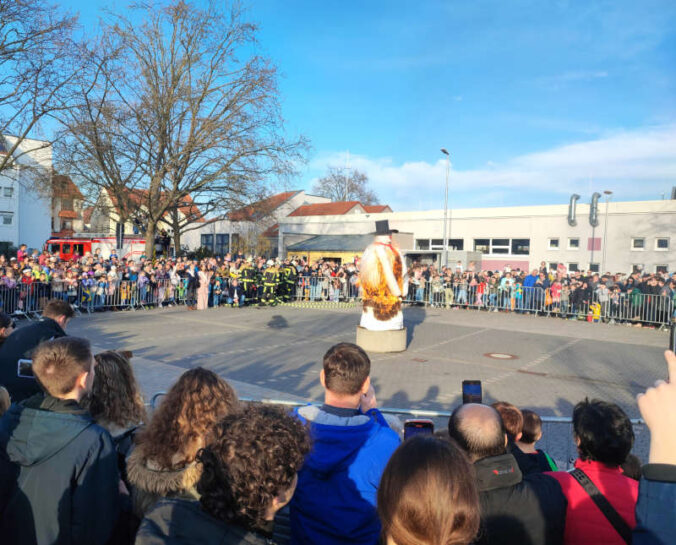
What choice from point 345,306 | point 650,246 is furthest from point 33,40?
point 650,246

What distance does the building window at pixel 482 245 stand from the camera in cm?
3396

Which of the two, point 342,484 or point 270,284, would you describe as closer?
point 342,484

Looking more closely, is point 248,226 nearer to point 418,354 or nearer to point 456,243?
point 456,243

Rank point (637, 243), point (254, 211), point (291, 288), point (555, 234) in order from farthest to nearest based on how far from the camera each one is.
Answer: point (555, 234)
point (637, 243)
point (254, 211)
point (291, 288)

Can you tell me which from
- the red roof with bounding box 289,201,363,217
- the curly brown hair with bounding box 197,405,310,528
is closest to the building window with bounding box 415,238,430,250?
the red roof with bounding box 289,201,363,217

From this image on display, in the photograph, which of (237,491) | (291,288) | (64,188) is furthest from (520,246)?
(237,491)

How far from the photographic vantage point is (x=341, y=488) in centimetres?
247

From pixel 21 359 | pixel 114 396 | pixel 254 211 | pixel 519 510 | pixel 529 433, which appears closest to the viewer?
pixel 519 510

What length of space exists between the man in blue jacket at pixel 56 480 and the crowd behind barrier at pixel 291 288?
14.4m

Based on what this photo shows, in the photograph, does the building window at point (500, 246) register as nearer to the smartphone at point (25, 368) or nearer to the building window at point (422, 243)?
the building window at point (422, 243)

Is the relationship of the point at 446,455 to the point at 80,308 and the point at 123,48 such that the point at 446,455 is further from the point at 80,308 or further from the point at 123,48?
the point at 123,48

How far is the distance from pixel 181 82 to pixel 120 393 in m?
24.6

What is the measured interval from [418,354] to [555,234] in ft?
73.3

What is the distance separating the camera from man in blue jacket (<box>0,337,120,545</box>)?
2.40 metres
